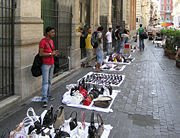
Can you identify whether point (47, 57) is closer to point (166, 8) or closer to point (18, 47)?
point (18, 47)

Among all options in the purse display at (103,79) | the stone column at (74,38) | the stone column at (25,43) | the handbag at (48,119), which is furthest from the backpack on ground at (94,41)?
the handbag at (48,119)

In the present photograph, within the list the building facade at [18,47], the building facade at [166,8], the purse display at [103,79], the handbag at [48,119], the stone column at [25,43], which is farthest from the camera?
the building facade at [166,8]

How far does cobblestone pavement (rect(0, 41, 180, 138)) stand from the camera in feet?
20.2

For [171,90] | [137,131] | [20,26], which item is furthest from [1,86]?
[171,90]

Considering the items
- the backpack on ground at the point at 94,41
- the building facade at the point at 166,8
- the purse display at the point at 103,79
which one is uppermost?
the building facade at the point at 166,8

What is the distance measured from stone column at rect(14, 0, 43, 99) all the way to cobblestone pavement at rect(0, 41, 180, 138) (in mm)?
515

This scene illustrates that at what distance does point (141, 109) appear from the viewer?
25.1 feet

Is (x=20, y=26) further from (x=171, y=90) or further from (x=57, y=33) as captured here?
(x=171, y=90)

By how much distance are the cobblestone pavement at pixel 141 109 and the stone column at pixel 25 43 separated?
0.51 meters

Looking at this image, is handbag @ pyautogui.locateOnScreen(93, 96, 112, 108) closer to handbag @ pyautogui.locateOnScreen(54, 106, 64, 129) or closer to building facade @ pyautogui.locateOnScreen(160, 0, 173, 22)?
handbag @ pyautogui.locateOnScreen(54, 106, 64, 129)

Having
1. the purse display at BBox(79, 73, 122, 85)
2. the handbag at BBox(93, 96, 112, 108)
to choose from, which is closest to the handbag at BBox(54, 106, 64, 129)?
the handbag at BBox(93, 96, 112, 108)

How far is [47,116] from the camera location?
18.8 feet

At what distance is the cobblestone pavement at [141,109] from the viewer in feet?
20.2

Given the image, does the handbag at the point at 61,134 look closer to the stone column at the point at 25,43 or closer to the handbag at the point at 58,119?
the handbag at the point at 58,119
